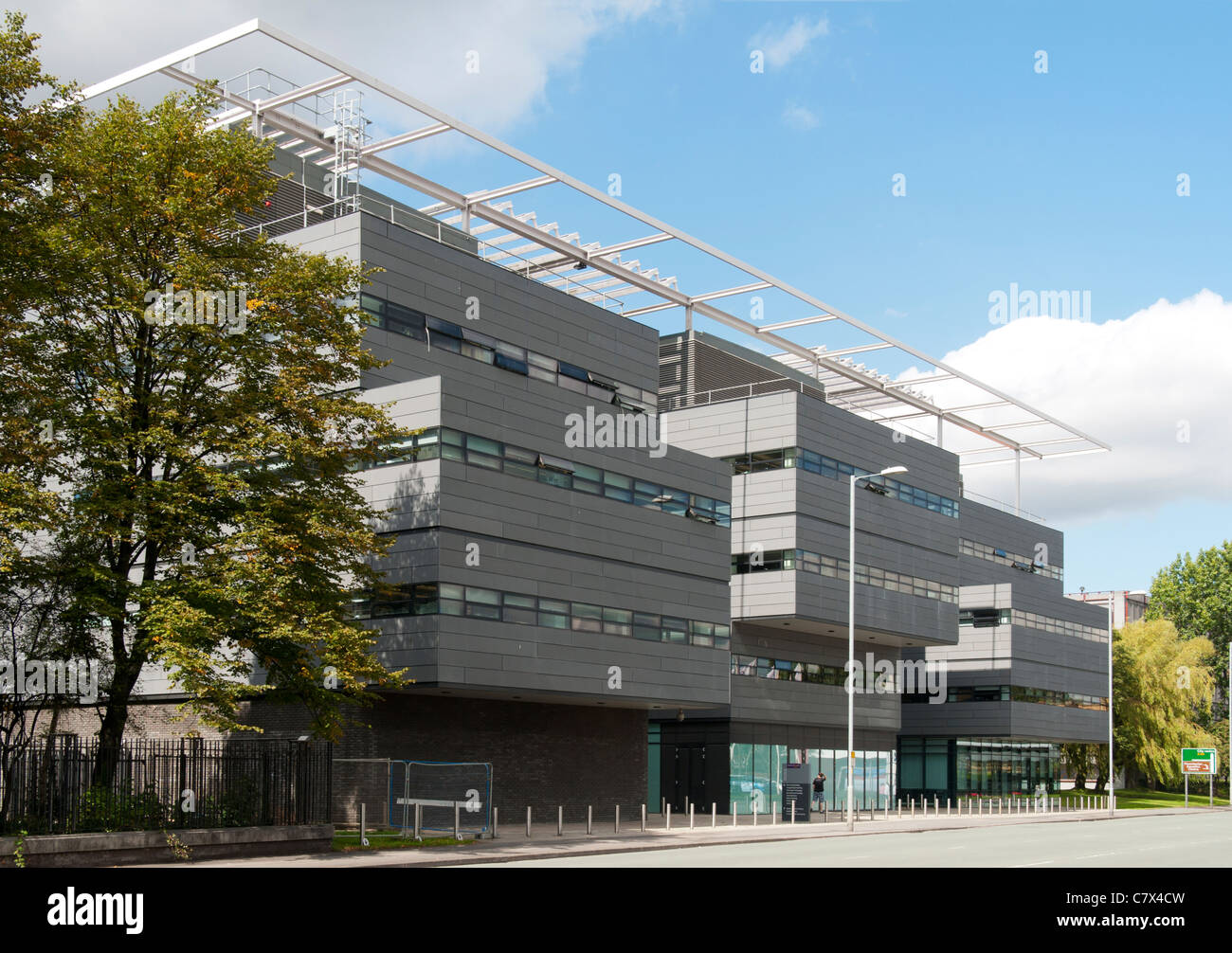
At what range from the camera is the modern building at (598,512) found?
3884 cm

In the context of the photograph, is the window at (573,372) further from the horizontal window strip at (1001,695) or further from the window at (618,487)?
the horizontal window strip at (1001,695)

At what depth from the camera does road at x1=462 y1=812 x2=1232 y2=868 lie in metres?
27.9

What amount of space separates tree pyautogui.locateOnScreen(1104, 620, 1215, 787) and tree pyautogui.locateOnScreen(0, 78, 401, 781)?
7199 cm

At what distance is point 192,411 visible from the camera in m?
29.8

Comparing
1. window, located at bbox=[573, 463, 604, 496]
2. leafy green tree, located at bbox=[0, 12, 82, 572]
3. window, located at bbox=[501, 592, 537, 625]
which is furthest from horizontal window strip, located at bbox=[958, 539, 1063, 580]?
leafy green tree, located at bbox=[0, 12, 82, 572]

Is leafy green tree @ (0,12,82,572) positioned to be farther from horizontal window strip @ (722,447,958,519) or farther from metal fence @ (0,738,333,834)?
horizontal window strip @ (722,447,958,519)

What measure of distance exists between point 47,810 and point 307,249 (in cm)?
2181

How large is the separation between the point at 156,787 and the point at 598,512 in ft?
62.1

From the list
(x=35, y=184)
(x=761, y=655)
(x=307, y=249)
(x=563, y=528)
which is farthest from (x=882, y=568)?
(x=35, y=184)

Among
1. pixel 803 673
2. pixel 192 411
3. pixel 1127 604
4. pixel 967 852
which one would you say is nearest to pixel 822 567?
pixel 803 673

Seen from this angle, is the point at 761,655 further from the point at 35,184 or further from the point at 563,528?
the point at 35,184

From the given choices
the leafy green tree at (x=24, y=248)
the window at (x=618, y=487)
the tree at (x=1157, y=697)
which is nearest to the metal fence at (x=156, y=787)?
the leafy green tree at (x=24, y=248)

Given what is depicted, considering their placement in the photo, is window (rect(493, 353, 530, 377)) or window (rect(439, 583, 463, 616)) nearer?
window (rect(439, 583, 463, 616))
